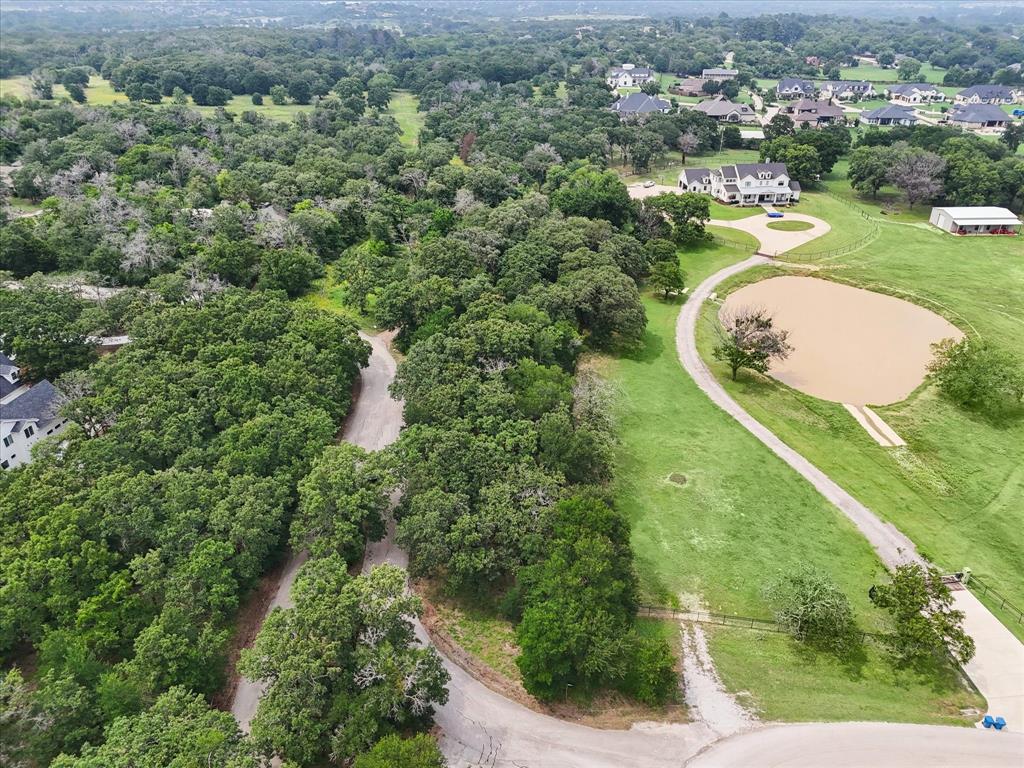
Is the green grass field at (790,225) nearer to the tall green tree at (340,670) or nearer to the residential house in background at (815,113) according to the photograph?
the residential house in background at (815,113)

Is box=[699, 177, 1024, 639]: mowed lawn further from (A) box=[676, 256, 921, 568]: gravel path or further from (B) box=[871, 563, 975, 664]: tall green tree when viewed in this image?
(B) box=[871, 563, 975, 664]: tall green tree

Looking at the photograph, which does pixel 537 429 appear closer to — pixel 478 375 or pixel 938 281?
pixel 478 375

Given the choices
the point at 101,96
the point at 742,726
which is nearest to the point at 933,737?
the point at 742,726

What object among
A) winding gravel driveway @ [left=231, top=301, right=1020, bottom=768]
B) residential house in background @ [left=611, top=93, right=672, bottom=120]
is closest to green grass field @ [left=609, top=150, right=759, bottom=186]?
residential house in background @ [left=611, top=93, right=672, bottom=120]

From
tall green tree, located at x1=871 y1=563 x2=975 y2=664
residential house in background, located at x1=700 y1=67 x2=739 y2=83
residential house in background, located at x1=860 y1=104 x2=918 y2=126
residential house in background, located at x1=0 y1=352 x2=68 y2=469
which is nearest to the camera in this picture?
tall green tree, located at x1=871 y1=563 x2=975 y2=664

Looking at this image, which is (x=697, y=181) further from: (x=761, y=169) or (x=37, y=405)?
(x=37, y=405)

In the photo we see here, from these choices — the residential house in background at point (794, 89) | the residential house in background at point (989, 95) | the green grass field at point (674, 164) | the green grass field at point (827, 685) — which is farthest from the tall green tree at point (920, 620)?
the residential house in background at point (989, 95)
